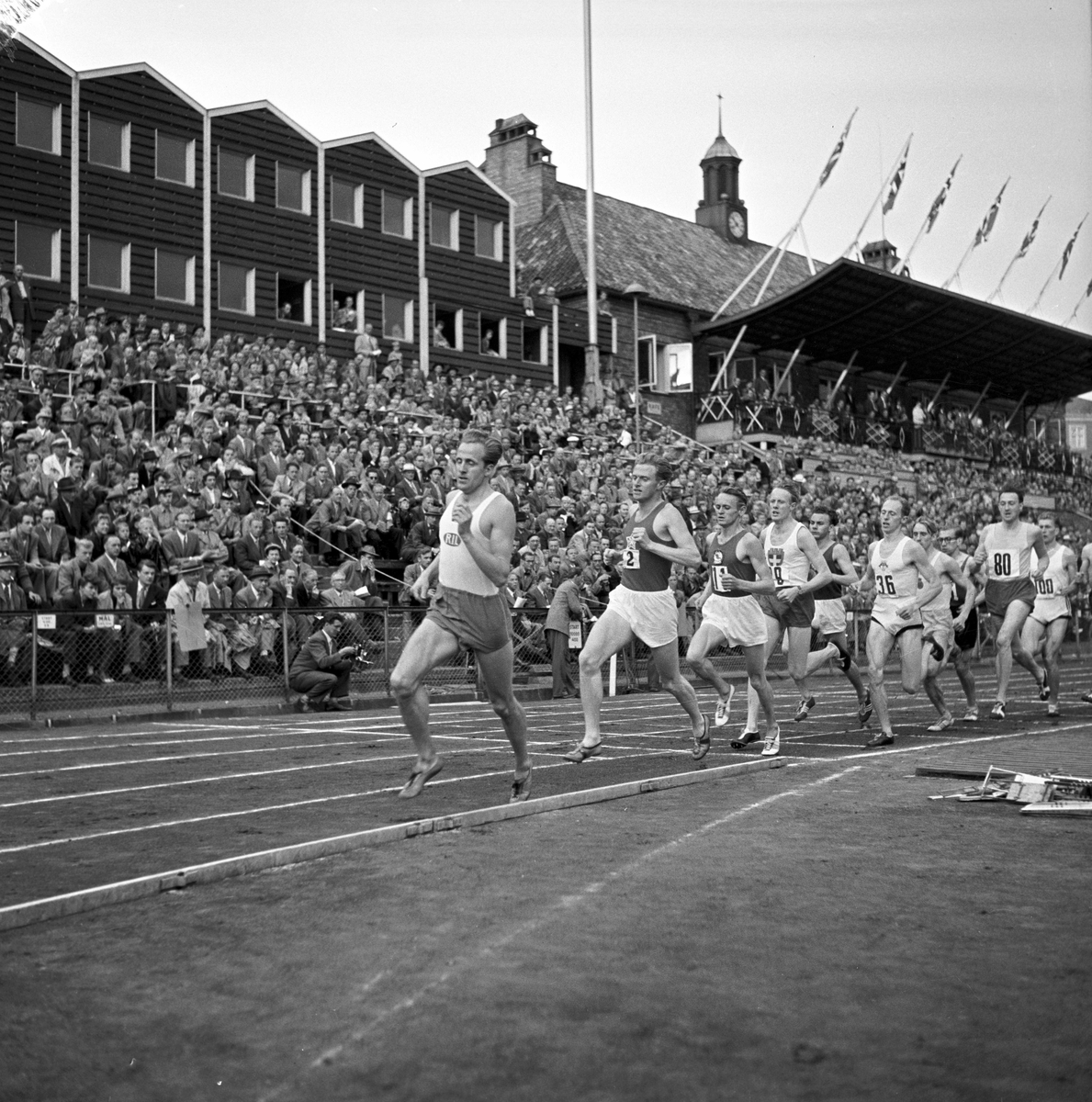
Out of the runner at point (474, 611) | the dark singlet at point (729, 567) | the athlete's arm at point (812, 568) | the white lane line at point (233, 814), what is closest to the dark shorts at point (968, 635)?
the athlete's arm at point (812, 568)

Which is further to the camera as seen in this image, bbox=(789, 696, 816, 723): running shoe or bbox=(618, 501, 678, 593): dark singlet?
bbox=(789, 696, 816, 723): running shoe

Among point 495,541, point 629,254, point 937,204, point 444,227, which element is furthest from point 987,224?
point 495,541

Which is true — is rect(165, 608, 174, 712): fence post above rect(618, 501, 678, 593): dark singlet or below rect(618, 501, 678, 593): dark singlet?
below

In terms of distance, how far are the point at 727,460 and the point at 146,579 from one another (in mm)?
23638

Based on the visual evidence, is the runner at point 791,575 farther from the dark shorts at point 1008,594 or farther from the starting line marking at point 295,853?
the starting line marking at point 295,853

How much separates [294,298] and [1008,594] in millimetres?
26078

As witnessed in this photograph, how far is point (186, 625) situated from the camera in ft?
61.1

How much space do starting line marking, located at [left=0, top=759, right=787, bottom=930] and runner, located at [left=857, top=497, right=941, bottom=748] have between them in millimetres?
4496

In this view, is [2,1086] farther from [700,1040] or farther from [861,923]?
[861,923]

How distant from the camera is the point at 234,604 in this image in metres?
19.9

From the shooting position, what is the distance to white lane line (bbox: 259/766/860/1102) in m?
4.31

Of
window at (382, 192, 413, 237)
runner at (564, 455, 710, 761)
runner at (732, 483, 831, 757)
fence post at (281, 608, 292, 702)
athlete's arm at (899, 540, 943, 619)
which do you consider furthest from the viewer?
window at (382, 192, 413, 237)

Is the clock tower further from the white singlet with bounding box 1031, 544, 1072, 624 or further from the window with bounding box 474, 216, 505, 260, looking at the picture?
the white singlet with bounding box 1031, 544, 1072, 624

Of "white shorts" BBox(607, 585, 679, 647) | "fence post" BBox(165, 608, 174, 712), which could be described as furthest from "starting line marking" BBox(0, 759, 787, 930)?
"fence post" BBox(165, 608, 174, 712)
